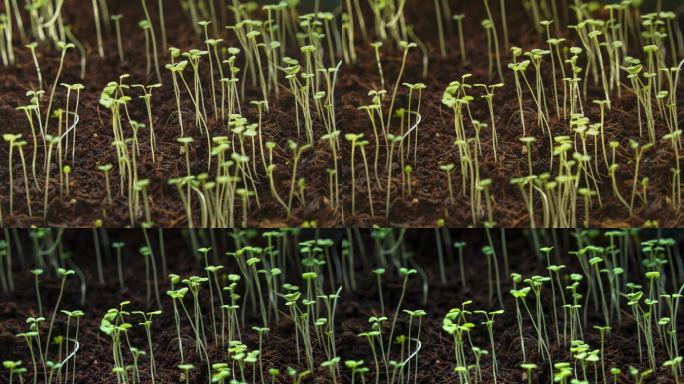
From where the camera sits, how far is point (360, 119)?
187 cm

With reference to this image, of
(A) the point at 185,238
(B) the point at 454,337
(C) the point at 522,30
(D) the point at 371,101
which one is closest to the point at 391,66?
(D) the point at 371,101

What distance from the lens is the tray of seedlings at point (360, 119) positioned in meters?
1.81

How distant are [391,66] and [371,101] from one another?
100 millimetres

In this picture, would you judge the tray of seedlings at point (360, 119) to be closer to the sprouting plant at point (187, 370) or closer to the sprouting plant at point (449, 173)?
the sprouting plant at point (449, 173)

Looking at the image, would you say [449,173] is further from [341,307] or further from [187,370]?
[187,370]

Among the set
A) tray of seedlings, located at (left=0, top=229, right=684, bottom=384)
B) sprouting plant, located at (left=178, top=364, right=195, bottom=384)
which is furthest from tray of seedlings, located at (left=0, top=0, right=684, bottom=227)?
sprouting plant, located at (left=178, top=364, right=195, bottom=384)

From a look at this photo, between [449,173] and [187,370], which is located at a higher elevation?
[449,173]

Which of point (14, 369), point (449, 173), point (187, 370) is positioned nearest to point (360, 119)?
point (449, 173)

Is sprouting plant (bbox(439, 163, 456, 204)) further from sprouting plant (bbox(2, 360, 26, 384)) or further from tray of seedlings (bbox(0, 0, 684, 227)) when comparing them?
sprouting plant (bbox(2, 360, 26, 384))

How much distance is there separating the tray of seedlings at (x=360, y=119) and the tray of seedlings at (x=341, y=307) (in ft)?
0.70

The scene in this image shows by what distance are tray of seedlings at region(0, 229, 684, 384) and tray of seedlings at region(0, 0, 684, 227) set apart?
213mm

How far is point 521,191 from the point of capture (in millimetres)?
1808

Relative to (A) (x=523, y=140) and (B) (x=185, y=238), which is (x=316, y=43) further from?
(B) (x=185, y=238)

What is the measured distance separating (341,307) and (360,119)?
569 mm
